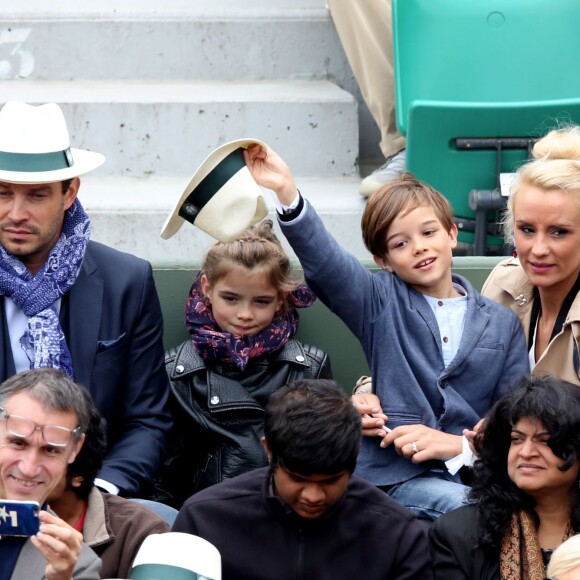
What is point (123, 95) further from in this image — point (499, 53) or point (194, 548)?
point (194, 548)

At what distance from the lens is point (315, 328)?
3.79 metres

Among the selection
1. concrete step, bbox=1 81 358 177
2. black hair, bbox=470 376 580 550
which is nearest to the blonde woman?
black hair, bbox=470 376 580 550

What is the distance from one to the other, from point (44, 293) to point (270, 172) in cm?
67

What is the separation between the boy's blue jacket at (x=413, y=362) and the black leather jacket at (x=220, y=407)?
357 millimetres

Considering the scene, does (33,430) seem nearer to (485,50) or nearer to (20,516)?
(20,516)

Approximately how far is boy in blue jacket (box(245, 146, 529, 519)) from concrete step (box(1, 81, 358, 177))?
2.23 m

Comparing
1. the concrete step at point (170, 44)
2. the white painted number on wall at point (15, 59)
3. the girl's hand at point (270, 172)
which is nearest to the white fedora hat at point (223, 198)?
the girl's hand at point (270, 172)

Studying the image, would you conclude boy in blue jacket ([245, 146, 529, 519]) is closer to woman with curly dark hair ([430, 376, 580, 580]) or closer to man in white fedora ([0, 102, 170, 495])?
woman with curly dark hair ([430, 376, 580, 580])

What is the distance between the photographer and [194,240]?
197 inches

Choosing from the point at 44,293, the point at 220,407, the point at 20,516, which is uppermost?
the point at 44,293

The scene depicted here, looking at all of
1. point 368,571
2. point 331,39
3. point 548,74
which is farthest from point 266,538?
point 331,39

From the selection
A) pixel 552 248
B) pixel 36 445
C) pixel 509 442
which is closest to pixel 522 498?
pixel 509 442

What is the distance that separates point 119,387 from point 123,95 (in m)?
2.38

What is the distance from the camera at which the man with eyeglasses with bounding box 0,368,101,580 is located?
2.58 meters
